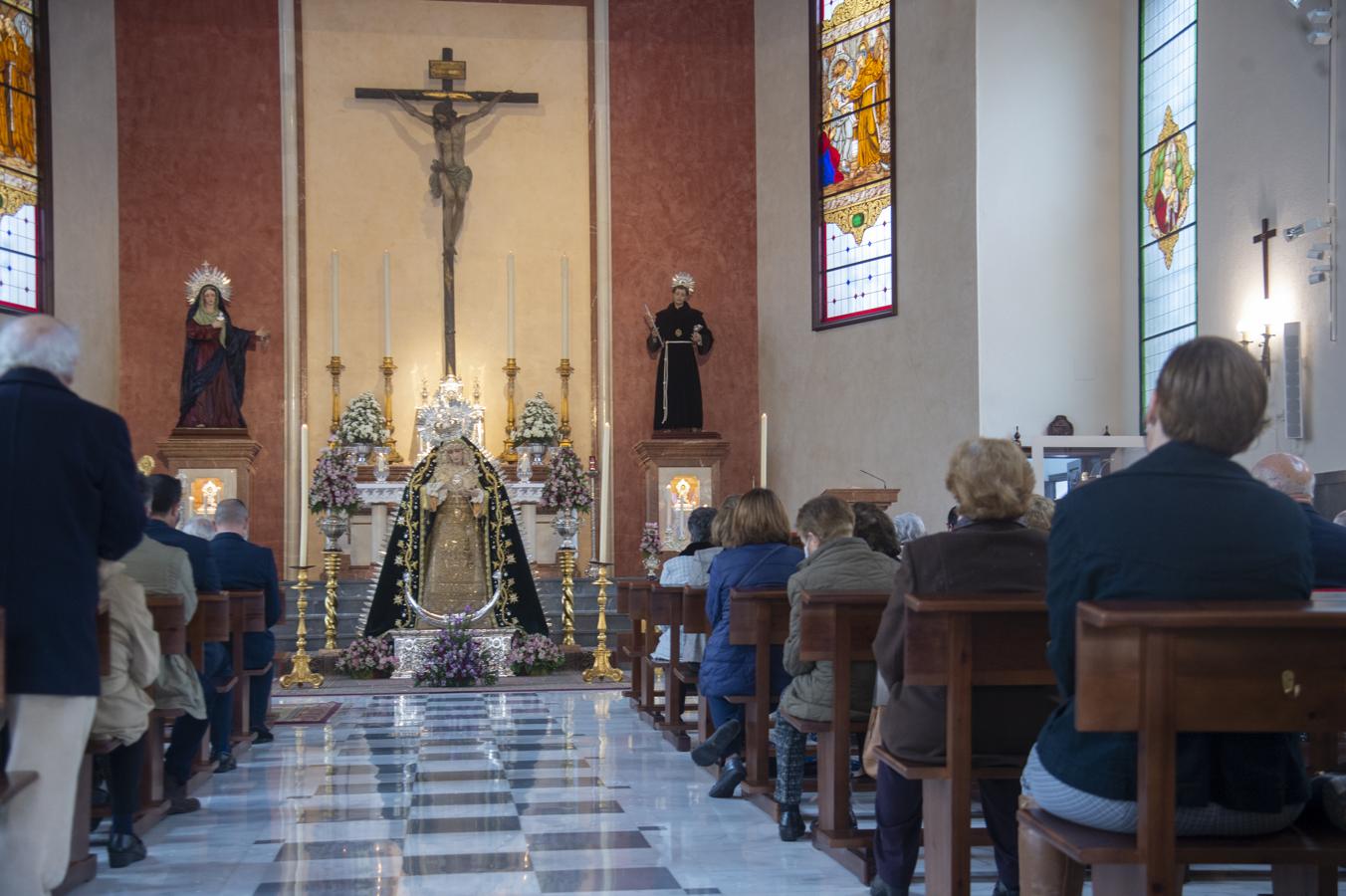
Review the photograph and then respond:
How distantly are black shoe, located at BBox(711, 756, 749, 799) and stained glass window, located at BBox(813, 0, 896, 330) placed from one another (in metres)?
8.95

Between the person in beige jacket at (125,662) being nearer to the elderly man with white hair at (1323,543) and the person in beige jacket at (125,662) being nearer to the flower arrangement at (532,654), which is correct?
the elderly man with white hair at (1323,543)

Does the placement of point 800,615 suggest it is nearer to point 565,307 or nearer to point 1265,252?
point 1265,252

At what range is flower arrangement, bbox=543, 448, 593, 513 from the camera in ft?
39.6

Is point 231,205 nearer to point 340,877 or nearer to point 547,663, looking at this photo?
point 547,663

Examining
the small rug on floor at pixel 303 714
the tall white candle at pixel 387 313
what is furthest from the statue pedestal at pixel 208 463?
the small rug on floor at pixel 303 714

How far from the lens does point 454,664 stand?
11.1 m

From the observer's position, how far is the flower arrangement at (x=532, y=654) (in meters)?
11.6

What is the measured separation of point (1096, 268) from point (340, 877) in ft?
34.0

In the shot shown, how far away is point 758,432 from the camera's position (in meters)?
16.3

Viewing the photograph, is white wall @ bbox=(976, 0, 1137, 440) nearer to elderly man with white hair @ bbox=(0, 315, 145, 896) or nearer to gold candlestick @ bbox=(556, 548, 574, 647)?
gold candlestick @ bbox=(556, 548, 574, 647)

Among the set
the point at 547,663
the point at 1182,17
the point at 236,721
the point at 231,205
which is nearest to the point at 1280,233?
the point at 1182,17

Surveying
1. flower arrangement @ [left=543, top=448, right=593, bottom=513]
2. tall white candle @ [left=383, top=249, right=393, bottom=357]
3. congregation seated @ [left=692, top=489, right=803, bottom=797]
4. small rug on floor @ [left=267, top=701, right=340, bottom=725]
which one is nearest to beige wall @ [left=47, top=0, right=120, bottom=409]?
tall white candle @ [left=383, top=249, right=393, bottom=357]

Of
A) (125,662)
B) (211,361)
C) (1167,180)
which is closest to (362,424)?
(211,361)

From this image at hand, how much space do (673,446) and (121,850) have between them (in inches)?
410
